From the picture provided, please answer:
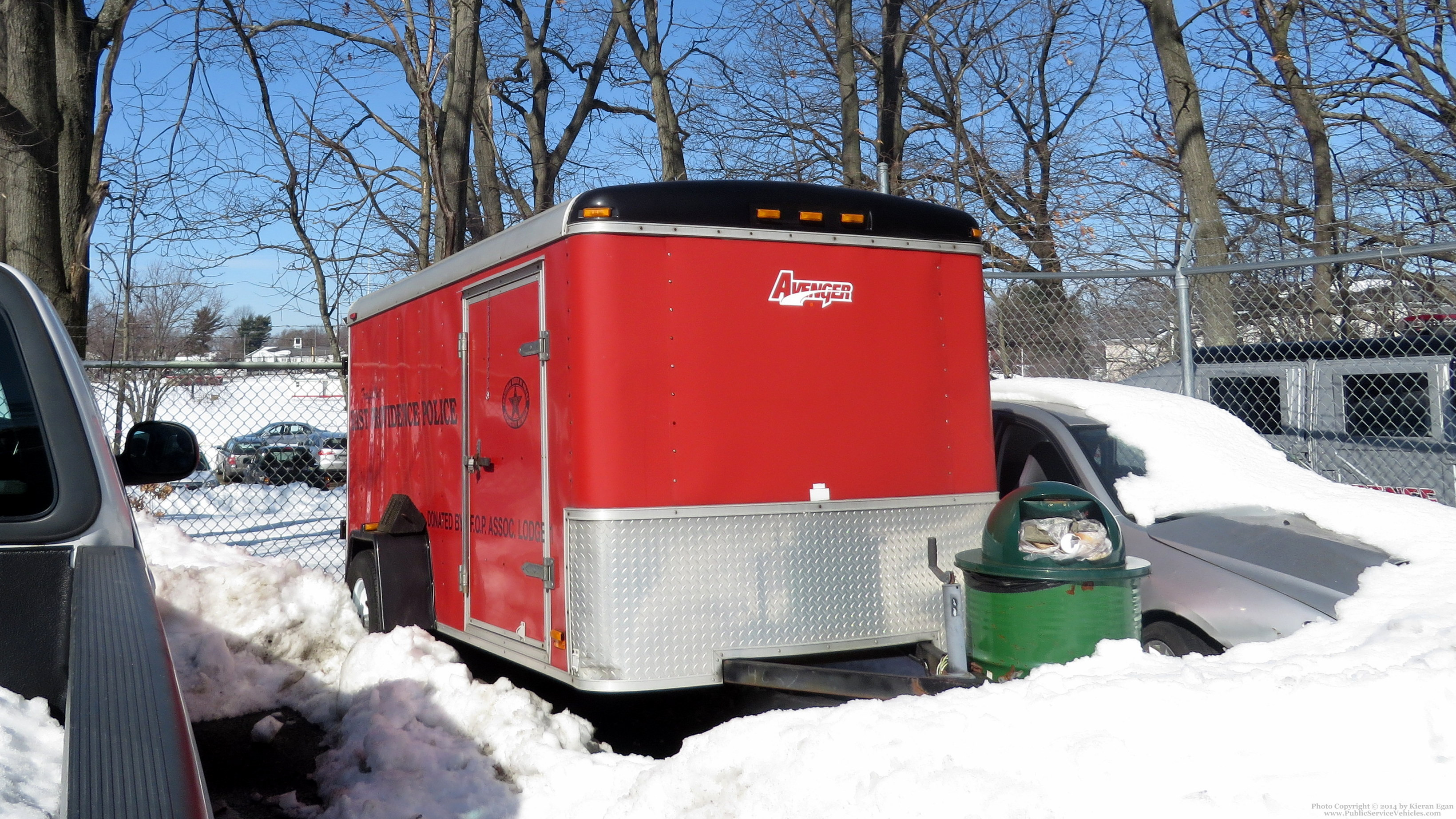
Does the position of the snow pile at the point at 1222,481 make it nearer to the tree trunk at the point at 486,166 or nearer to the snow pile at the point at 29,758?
the snow pile at the point at 29,758

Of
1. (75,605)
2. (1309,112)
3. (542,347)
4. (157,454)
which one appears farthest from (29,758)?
(1309,112)

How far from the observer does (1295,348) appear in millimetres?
9023

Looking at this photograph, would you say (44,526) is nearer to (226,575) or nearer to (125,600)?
(125,600)

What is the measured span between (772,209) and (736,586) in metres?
1.75

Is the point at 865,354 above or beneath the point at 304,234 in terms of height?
beneath

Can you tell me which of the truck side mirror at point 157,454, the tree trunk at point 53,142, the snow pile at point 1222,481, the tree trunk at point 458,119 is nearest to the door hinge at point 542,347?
the truck side mirror at point 157,454

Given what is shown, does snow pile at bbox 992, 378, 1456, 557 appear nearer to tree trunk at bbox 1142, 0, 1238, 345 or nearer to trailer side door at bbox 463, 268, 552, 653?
trailer side door at bbox 463, 268, 552, 653

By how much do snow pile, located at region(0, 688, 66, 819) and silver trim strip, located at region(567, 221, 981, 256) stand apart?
3190 millimetres

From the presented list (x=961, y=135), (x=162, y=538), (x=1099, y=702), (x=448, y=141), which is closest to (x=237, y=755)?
(x=162, y=538)

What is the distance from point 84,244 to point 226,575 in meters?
4.03

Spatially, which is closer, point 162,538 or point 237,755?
point 237,755

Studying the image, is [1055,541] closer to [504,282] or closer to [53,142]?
[504,282]

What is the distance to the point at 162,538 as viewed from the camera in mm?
7758

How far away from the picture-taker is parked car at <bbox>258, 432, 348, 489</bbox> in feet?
51.9
